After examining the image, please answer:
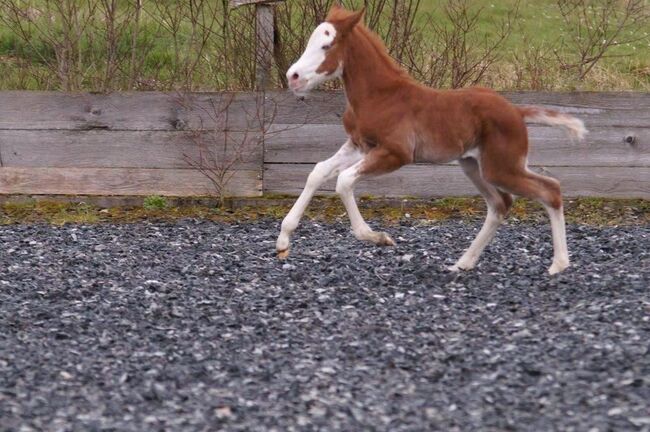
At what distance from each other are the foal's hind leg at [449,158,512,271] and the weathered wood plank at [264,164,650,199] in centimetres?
265

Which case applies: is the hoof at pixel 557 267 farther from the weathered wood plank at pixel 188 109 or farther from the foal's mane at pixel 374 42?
the weathered wood plank at pixel 188 109

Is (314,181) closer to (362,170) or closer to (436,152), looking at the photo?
(362,170)

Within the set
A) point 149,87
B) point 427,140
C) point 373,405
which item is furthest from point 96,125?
point 373,405

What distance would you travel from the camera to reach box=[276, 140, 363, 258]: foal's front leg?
7.15 metres

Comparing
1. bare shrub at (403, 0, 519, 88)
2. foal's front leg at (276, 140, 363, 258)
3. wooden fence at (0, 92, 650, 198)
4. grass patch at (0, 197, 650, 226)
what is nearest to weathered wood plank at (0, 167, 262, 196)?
wooden fence at (0, 92, 650, 198)

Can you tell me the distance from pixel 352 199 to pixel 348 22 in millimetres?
1063

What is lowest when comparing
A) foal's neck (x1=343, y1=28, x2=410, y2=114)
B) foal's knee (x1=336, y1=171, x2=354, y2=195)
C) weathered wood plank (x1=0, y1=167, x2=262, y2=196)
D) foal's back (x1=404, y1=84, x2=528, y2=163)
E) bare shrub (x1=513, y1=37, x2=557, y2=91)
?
weathered wood plank (x1=0, y1=167, x2=262, y2=196)

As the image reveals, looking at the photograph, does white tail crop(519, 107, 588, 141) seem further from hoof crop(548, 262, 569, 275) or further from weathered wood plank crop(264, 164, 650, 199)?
weathered wood plank crop(264, 164, 650, 199)

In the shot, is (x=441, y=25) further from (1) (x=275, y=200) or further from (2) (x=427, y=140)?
(2) (x=427, y=140)

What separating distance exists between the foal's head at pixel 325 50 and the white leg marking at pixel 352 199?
581mm

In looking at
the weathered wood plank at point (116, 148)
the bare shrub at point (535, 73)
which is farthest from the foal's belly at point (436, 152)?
the bare shrub at point (535, 73)

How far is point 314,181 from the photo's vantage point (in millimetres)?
7137

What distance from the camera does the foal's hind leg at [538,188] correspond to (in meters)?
7.12

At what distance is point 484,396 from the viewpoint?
16.1 ft
